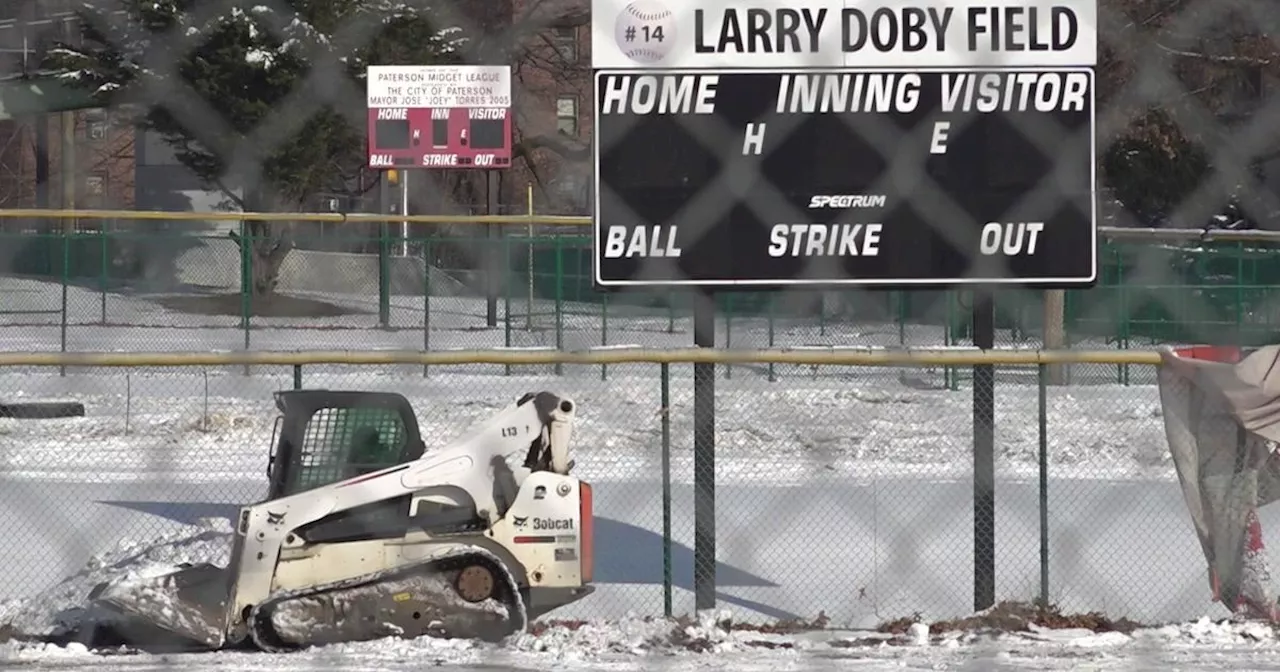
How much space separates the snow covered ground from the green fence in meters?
0.37

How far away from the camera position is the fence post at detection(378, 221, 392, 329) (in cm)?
1388

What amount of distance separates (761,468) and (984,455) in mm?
3985

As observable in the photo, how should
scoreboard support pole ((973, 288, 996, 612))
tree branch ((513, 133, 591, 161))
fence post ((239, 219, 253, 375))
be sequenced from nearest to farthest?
tree branch ((513, 133, 591, 161))
scoreboard support pole ((973, 288, 996, 612))
fence post ((239, 219, 253, 375))

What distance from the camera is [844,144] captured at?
16.0 feet

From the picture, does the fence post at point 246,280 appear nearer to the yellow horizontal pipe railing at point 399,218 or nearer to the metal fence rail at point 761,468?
the yellow horizontal pipe railing at point 399,218

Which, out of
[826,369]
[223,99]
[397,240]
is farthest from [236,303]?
[223,99]

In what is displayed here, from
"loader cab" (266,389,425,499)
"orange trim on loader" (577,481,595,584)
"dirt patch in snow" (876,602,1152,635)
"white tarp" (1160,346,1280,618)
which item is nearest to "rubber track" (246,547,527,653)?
"orange trim on loader" (577,481,595,584)

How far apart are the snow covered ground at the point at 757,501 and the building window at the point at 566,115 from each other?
162 cm

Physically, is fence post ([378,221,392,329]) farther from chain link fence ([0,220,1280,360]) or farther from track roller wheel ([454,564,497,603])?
track roller wheel ([454,564,497,603])

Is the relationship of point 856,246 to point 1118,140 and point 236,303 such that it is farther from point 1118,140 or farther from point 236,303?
point 236,303

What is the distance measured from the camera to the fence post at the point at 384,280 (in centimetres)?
1388

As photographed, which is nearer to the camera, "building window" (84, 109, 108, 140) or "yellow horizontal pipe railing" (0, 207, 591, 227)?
"building window" (84, 109, 108, 140)

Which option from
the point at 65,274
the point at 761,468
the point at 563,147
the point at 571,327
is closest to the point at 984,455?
the point at 563,147

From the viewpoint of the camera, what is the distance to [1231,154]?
12.1ft
